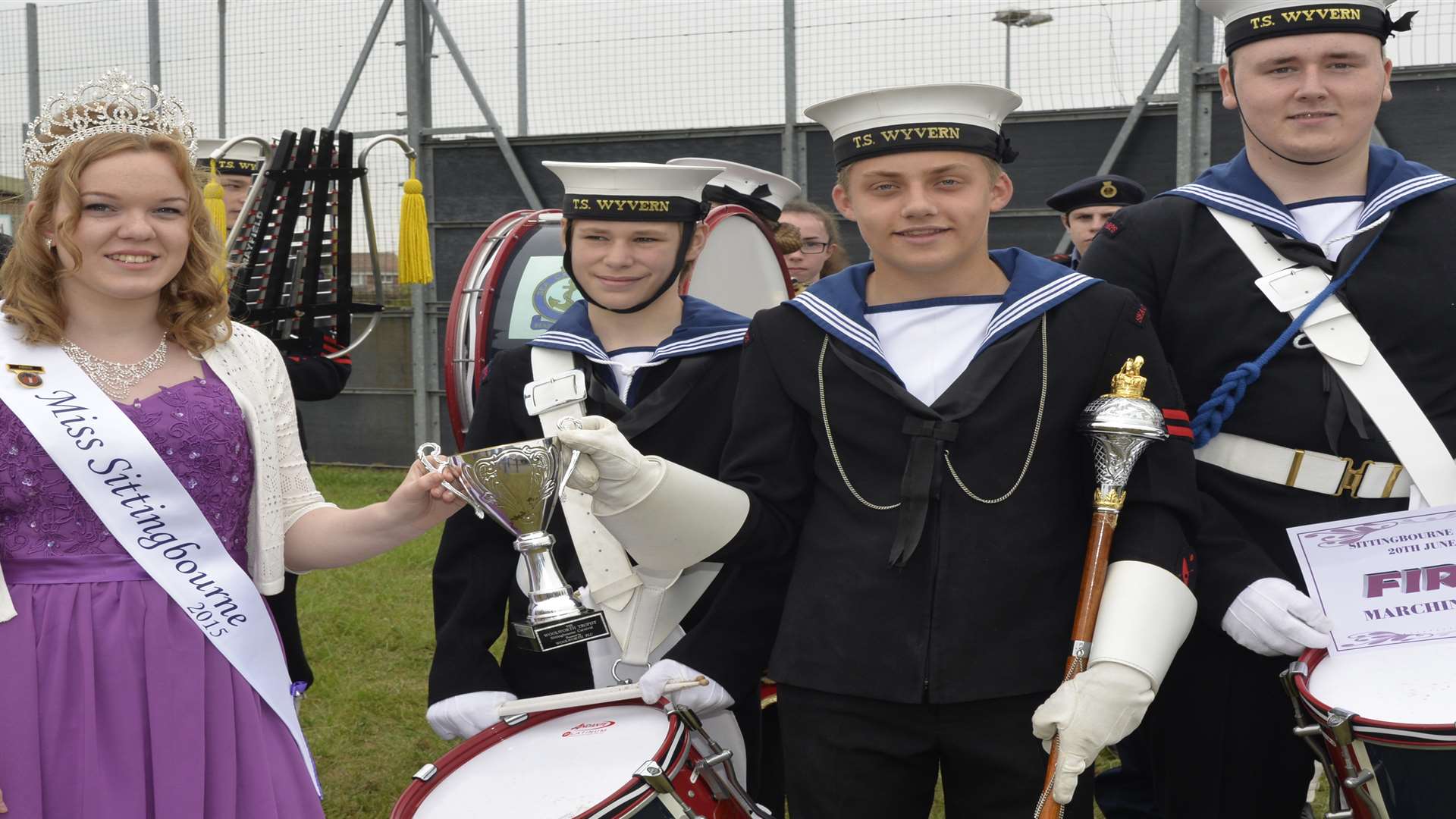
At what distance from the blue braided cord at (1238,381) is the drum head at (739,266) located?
184 centimetres

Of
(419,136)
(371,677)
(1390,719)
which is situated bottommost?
(371,677)

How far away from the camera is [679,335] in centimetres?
295

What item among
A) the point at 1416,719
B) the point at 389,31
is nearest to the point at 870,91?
the point at 1416,719

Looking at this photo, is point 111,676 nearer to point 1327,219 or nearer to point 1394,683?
point 1394,683

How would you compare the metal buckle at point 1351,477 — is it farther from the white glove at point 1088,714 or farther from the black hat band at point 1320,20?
the black hat band at point 1320,20

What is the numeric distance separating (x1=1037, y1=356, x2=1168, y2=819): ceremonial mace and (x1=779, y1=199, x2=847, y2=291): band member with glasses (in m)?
3.34

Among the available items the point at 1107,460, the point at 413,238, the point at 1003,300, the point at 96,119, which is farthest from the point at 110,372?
the point at 413,238

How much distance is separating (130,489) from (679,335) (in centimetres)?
116

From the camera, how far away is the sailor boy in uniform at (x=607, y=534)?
8.59ft

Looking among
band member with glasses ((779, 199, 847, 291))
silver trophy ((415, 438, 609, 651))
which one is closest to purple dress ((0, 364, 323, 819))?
silver trophy ((415, 438, 609, 651))

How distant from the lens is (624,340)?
9.82 ft

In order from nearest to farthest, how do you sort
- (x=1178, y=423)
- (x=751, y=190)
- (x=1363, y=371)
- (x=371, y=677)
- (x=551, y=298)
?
(x=1178, y=423)
(x=1363, y=371)
(x=551, y=298)
(x=751, y=190)
(x=371, y=677)

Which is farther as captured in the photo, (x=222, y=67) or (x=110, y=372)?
(x=222, y=67)

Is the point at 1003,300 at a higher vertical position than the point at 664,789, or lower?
higher
